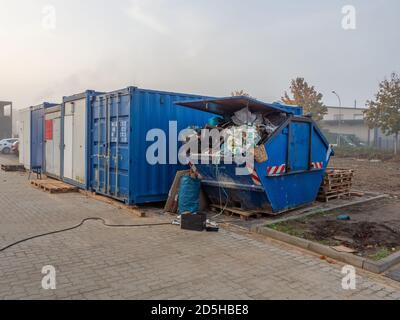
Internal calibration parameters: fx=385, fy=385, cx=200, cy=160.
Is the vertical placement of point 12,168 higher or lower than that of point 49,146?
lower

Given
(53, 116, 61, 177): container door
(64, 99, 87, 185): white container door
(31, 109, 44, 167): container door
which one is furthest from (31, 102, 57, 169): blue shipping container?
(64, 99, 87, 185): white container door

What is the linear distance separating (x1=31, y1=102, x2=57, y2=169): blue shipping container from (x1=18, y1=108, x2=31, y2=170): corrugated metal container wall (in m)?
0.41

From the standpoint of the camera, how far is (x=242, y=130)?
25.4 ft

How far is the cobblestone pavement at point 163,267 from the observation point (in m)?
4.20

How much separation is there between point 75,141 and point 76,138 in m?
0.15

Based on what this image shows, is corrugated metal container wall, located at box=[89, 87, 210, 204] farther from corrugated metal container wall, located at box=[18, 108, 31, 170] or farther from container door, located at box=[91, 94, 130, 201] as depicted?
corrugated metal container wall, located at box=[18, 108, 31, 170]

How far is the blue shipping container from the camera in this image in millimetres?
15023

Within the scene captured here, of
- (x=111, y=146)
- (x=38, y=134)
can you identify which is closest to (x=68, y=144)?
(x=111, y=146)

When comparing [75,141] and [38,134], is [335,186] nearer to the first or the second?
[75,141]

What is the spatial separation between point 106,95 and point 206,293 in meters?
6.73

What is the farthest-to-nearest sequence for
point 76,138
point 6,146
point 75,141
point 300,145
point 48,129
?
1. point 6,146
2. point 48,129
3. point 75,141
4. point 76,138
5. point 300,145

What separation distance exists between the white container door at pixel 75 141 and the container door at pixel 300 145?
578cm

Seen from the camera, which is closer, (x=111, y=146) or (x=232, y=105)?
(x=232, y=105)
